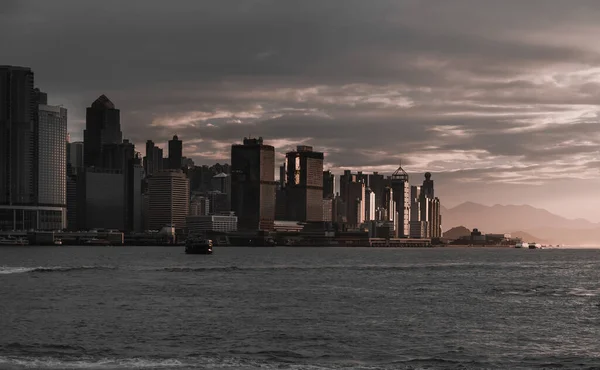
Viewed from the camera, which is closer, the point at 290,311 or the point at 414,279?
the point at 290,311

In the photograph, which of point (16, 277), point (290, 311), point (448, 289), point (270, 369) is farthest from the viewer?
point (16, 277)

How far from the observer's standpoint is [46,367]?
54875 mm

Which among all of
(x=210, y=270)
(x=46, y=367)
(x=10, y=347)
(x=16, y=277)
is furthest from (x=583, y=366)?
(x=210, y=270)

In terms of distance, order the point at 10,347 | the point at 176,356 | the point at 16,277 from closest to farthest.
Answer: the point at 176,356
the point at 10,347
the point at 16,277

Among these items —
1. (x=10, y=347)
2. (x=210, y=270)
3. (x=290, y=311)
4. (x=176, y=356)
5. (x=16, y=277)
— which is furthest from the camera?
(x=210, y=270)

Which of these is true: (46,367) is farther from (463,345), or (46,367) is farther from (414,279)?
(414,279)

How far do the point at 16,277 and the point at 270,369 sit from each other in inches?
4048

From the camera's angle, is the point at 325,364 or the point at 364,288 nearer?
the point at 325,364

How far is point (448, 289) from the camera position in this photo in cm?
12325

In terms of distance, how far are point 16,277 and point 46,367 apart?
96573 millimetres

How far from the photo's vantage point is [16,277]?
479 ft

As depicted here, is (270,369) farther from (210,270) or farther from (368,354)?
(210,270)

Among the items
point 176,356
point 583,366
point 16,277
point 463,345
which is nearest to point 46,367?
point 176,356

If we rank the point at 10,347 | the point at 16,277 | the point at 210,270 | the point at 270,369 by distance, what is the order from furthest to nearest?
the point at 210,270
the point at 16,277
the point at 10,347
the point at 270,369
